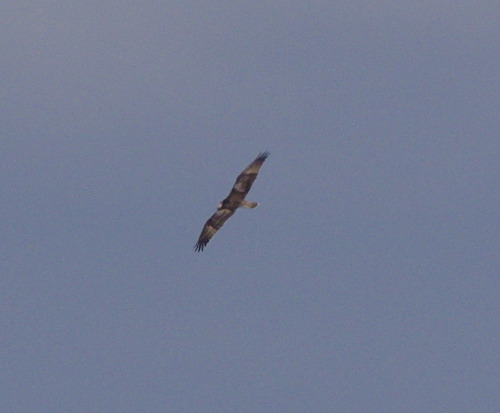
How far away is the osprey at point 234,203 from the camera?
318 feet

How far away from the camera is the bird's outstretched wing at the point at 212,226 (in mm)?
99438

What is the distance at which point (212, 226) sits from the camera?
10031cm

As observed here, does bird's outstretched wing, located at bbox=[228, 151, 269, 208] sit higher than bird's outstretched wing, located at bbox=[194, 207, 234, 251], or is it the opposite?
bird's outstretched wing, located at bbox=[228, 151, 269, 208]

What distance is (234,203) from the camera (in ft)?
323

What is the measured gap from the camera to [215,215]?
9975 centimetres

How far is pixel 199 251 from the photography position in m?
99.6

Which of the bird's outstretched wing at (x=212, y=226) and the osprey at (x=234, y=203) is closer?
the osprey at (x=234, y=203)

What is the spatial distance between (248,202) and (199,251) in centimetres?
452

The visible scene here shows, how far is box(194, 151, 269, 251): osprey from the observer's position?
97.0 meters

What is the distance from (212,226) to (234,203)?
8.76ft

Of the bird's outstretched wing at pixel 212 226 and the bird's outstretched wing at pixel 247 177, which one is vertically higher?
the bird's outstretched wing at pixel 247 177

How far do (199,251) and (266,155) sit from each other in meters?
7.64

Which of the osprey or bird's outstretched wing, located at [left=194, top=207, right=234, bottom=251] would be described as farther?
bird's outstretched wing, located at [left=194, top=207, right=234, bottom=251]

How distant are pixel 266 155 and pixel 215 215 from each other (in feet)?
18.6
